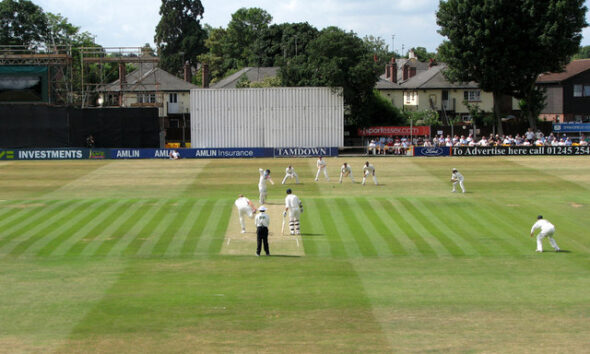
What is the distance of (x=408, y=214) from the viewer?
34.3 meters

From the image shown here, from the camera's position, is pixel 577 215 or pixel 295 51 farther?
pixel 295 51

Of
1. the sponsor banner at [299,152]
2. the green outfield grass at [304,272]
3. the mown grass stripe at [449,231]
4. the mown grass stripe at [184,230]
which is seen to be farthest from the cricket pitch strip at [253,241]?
the sponsor banner at [299,152]

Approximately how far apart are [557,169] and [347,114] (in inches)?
1113

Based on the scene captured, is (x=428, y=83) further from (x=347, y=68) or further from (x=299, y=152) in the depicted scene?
(x=299, y=152)

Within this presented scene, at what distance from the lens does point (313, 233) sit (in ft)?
97.1

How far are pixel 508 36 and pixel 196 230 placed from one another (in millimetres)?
49745

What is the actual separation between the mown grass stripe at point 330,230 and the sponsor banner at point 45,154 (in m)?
33.8

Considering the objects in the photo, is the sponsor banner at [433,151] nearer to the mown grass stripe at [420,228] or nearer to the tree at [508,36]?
the tree at [508,36]

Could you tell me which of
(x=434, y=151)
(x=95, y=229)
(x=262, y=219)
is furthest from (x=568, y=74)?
(x=262, y=219)

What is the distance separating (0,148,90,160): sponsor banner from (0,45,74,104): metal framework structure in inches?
216

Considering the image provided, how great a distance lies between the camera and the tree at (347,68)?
7200 centimetres

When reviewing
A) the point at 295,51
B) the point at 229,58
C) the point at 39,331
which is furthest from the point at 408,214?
the point at 229,58

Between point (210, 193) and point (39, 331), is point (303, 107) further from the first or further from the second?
point (39, 331)

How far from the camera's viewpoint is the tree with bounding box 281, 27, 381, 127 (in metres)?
72.0
